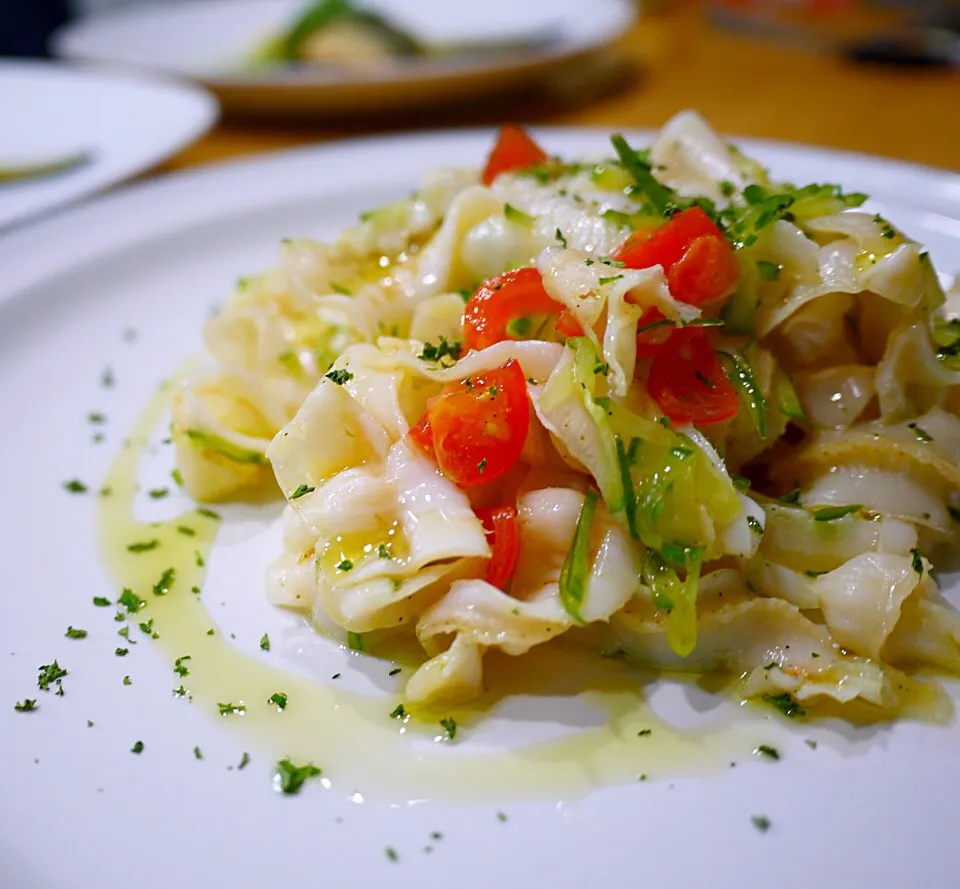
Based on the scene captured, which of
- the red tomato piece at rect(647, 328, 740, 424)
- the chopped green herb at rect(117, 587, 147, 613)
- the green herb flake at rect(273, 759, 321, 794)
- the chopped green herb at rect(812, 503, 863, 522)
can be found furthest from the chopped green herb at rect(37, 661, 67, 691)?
the chopped green herb at rect(812, 503, 863, 522)

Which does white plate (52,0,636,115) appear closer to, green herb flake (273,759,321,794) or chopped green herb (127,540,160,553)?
chopped green herb (127,540,160,553)

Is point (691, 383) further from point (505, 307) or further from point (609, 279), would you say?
point (505, 307)

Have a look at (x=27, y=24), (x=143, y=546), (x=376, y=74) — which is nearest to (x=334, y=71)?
(x=376, y=74)

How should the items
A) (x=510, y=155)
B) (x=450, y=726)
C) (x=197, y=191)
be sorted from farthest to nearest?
(x=197, y=191) < (x=510, y=155) < (x=450, y=726)

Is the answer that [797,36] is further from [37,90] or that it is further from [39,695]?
[39,695]

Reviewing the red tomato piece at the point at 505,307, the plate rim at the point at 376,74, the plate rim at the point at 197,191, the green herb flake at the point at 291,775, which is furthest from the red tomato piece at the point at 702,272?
the plate rim at the point at 376,74

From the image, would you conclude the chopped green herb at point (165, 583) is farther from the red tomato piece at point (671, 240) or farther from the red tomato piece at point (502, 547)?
the red tomato piece at point (671, 240)
